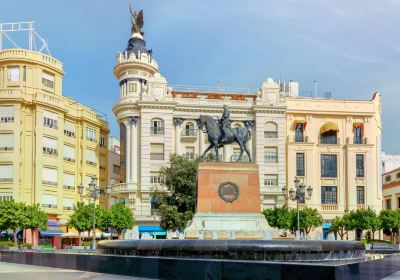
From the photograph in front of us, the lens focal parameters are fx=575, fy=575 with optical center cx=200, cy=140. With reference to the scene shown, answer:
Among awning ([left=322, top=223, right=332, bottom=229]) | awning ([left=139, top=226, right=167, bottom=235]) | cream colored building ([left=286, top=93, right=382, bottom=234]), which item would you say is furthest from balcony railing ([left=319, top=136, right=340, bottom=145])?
awning ([left=139, top=226, right=167, bottom=235])

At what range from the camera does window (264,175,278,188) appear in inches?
2512

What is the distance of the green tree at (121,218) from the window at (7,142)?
12.2 metres

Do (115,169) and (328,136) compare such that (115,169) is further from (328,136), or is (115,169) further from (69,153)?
(328,136)

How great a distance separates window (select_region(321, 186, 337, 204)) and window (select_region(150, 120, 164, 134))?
19748mm

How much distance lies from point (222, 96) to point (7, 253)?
1885 inches

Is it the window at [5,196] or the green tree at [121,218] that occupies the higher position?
the window at [5,196]

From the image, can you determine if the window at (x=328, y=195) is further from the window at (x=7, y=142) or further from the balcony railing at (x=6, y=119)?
the balcony railing at (x=6, y=119)

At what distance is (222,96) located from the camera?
67.1 metres

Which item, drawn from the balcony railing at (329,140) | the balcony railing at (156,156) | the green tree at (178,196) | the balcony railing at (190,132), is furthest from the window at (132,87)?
the balcony railing at (329,140)

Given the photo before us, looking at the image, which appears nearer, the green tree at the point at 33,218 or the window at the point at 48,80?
the green tree at the point at 33,218

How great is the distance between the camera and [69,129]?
64312mm

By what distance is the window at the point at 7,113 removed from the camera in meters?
57.8

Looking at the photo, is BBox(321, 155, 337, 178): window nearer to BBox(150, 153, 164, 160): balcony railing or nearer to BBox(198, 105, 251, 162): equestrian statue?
BBox(150, 153, 164, 160): balcony railing

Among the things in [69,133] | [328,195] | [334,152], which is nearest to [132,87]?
[69,133]
